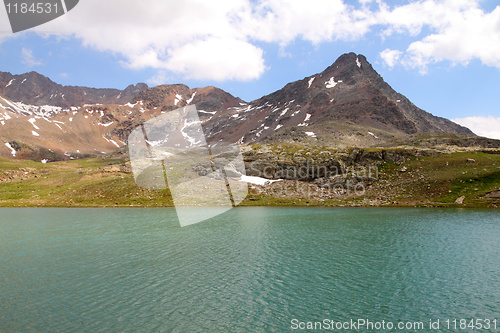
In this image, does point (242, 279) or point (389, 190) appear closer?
point (242, 279)

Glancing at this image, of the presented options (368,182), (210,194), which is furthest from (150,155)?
(368,182)

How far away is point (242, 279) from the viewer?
76.4ft

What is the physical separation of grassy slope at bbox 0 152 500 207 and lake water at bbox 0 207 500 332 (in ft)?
119

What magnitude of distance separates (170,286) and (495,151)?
125176mm

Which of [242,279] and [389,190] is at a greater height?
[389,190]

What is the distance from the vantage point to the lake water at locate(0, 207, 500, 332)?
16.6m

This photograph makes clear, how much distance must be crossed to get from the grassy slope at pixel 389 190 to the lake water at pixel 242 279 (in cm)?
3637

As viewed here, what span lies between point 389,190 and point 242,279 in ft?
251

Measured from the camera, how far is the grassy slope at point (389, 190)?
7538 centimetres

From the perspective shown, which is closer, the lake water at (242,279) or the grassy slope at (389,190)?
the lake water at (242,279)

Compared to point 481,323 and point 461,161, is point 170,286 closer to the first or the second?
point 481,323

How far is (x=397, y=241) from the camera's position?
120 ft

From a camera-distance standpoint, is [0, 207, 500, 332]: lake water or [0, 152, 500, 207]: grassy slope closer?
[0, 207, 500, 332]: lake water

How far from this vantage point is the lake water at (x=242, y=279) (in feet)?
54.3
